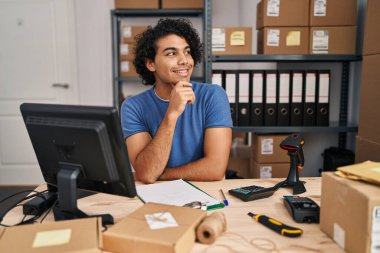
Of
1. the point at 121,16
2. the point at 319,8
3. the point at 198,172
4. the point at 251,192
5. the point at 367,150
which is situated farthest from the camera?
the point at 121,16

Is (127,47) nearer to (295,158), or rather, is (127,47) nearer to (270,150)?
(270,150)

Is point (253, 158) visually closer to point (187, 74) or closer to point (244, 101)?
point (244, 101)

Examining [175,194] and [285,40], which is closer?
[175,194]

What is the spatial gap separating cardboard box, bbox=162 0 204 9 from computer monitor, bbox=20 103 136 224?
2.36 m

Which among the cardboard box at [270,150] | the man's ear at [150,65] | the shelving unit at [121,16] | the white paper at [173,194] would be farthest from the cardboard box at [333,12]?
the white paper at [173,194]

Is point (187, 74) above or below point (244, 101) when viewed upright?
above

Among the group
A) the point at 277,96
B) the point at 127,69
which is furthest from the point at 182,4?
the point at 277,96

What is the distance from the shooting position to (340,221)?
0.79 m

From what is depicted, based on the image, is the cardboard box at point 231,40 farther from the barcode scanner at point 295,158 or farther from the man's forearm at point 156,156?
the barcode scanner at point 295,158

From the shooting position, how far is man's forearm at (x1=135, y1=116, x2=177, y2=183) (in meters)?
1.33

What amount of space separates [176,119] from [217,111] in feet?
0.74

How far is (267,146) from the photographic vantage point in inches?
88.0

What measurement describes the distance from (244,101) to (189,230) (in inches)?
60.9

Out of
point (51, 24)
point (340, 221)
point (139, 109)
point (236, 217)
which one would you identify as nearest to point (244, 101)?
point (139, 109)
